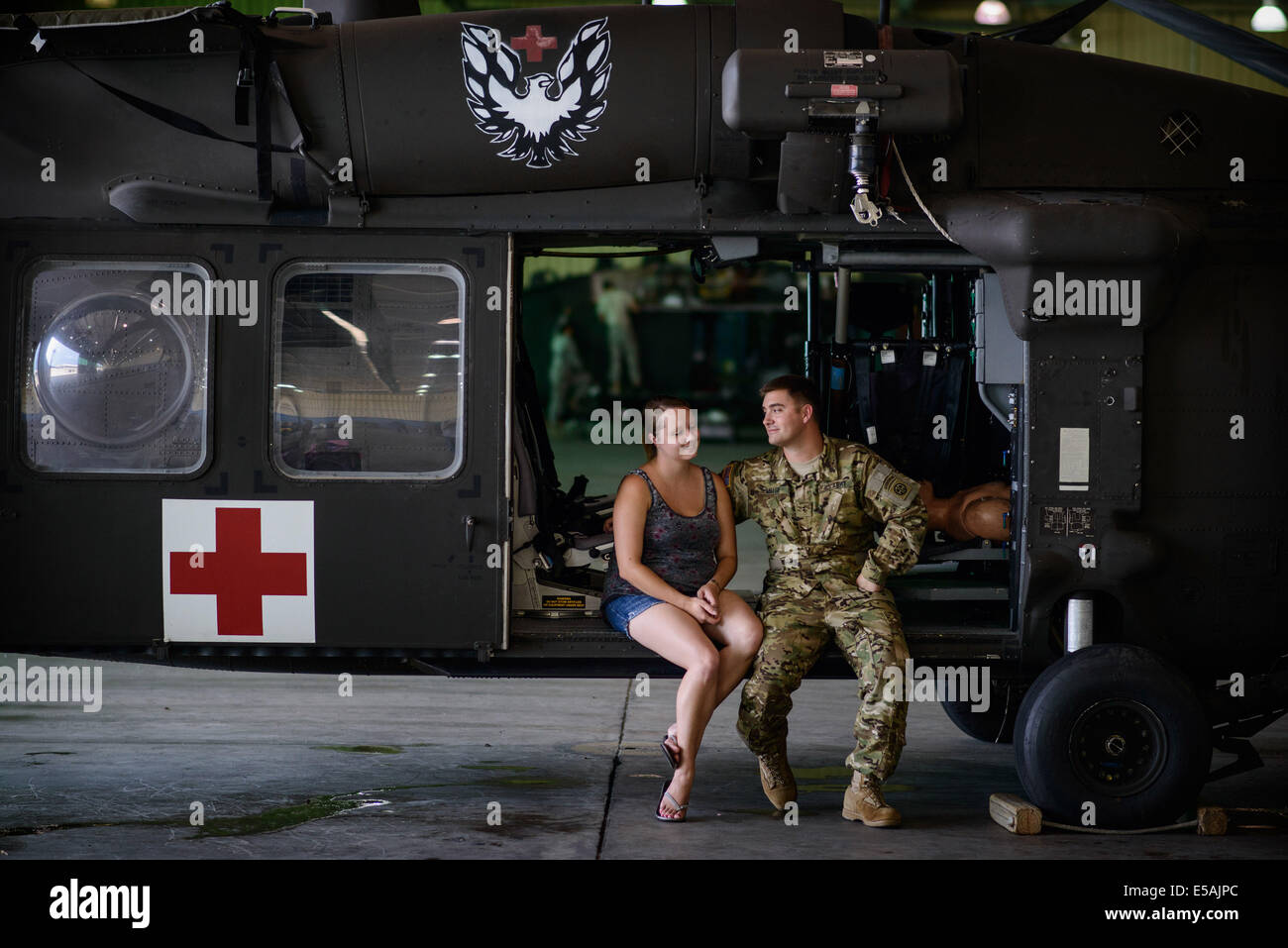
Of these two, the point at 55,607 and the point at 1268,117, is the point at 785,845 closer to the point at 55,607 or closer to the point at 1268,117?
the point at 55,607

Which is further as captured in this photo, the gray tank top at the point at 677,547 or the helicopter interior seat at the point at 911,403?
the helicopter interior seat at the point at 911,403

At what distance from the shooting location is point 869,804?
5.40 m

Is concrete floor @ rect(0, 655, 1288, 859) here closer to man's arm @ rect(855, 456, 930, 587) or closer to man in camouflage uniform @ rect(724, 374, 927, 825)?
man in camouflage uniform @ rect(724, 374, 927, 825)

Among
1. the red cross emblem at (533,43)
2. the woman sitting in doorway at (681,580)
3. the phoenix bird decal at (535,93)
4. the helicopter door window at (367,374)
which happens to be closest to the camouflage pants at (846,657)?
the woman sitting in doorway at (681,580)

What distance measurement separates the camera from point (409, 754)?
264 inches

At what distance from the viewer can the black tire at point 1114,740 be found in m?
5.16

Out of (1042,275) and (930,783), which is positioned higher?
(1042,275)

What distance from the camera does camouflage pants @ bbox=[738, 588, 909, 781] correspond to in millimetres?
5270

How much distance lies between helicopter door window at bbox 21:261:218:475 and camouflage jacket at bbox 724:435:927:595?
94.5 inches

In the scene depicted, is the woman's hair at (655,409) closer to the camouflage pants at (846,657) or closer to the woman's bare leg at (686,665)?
the woman's bare leg at (686,665)

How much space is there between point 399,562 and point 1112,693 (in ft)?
9.29

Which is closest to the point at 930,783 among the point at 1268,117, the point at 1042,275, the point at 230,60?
the point at 1042,275

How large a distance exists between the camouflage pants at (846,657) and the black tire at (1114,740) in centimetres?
55

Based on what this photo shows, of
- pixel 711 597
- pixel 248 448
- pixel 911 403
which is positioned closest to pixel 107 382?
pixel 248 448
